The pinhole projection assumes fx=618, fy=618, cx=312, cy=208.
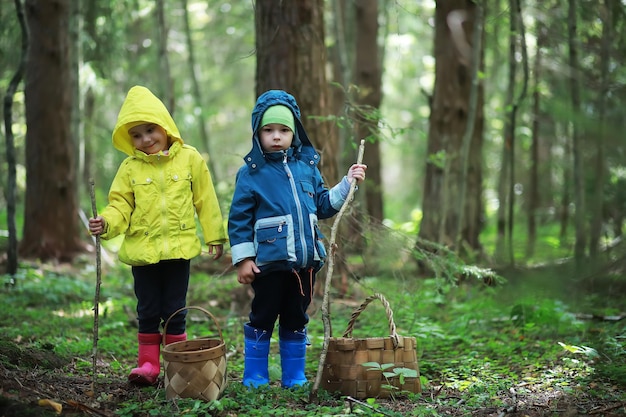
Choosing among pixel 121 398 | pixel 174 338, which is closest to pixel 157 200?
pixel 174 338

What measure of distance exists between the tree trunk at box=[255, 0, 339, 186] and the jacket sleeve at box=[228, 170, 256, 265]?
6.72 feet

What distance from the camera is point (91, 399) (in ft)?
11.9

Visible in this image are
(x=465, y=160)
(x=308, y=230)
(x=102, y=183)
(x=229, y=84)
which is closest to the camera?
(x=308, y=230)

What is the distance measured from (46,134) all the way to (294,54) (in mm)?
5329

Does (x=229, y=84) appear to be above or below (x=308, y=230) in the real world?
above

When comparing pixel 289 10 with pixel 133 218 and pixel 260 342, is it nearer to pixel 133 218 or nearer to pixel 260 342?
pixel 133 218

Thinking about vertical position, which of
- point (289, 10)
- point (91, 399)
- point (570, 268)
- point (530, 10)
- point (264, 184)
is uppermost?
point (530, 10)

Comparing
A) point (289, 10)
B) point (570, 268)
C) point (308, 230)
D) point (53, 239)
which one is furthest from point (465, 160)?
point (53, 239)

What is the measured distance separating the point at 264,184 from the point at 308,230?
42 cm

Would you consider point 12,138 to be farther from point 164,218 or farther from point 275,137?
point 275,137

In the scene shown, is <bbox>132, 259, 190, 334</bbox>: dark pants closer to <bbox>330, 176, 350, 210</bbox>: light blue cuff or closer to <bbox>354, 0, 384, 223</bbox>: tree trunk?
<bbox>330, 176, 350, 210</bbox>: light blue cuff

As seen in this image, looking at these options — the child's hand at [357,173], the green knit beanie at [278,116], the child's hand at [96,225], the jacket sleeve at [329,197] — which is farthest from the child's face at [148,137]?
the child's hand at [357,173]

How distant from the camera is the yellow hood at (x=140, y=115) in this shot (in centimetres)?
413

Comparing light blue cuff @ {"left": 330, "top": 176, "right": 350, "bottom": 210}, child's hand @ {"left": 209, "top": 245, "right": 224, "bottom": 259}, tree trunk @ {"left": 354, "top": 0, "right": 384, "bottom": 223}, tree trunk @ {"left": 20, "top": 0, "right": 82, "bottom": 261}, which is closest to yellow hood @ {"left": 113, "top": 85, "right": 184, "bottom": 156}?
child's hand @ {"left": 209, "top": 245, "right": 224, "bottom": 259}
